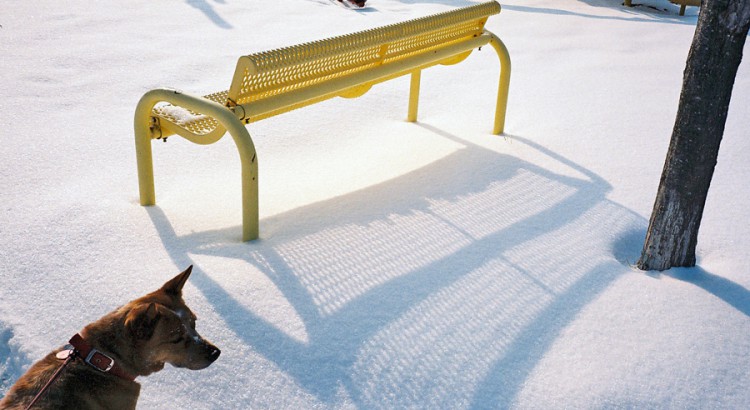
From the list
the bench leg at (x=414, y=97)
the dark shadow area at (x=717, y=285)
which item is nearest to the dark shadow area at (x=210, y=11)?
the bench leg at (x=414, y=97)

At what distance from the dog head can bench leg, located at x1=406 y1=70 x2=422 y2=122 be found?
11.3 feet

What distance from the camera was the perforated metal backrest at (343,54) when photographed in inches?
144

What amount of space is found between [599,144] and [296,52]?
272cm

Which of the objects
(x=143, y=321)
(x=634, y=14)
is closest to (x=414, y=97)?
(x=143, y=321)

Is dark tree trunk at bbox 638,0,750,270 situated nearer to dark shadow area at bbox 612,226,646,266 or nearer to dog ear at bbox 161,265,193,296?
dark shadow area at bbox 612,226,646,266

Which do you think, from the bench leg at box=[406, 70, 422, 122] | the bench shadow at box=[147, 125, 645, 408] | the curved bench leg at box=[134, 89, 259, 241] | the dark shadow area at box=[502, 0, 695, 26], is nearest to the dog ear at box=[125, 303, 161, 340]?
the bench shadow at box=[147, 125, 645, 408]

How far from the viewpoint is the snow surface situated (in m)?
2.93

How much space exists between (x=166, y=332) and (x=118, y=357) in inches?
6.6

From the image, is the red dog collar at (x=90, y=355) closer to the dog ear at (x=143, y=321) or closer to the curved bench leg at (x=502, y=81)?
the dog ear at (x=143, y=321)

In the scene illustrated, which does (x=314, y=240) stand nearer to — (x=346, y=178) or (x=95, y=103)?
(x=346, y=178)

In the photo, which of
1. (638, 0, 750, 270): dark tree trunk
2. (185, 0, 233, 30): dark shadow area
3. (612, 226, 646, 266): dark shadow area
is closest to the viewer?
(638, 0, 750, 270): dark tree trunk

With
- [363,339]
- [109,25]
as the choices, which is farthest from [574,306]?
[109,25]

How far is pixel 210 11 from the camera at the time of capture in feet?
27.7

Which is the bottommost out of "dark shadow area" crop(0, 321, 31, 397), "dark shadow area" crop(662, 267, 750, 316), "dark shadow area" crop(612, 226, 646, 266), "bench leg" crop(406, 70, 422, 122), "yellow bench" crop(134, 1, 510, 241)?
"dark shadow area" crop(0, 321, 31, 397)
